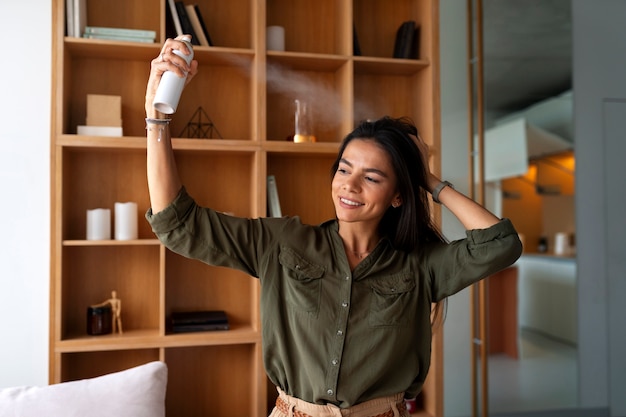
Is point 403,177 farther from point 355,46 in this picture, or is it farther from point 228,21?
point 228,21

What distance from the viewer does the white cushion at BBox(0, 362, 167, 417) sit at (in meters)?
1.98

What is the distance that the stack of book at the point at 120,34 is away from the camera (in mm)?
2662

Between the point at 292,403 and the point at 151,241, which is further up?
the point at 151,241

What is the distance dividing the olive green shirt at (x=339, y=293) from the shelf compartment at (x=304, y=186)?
4.32 feet

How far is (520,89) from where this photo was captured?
366 cm

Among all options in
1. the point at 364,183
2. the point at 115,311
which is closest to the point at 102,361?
the point at 115,311

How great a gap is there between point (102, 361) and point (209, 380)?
508 mm

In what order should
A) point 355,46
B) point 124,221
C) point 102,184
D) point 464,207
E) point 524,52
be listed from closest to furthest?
1. point 464,207
2. point 124,221
3. point 102,184
4. point 355,46
5. point 524,52
